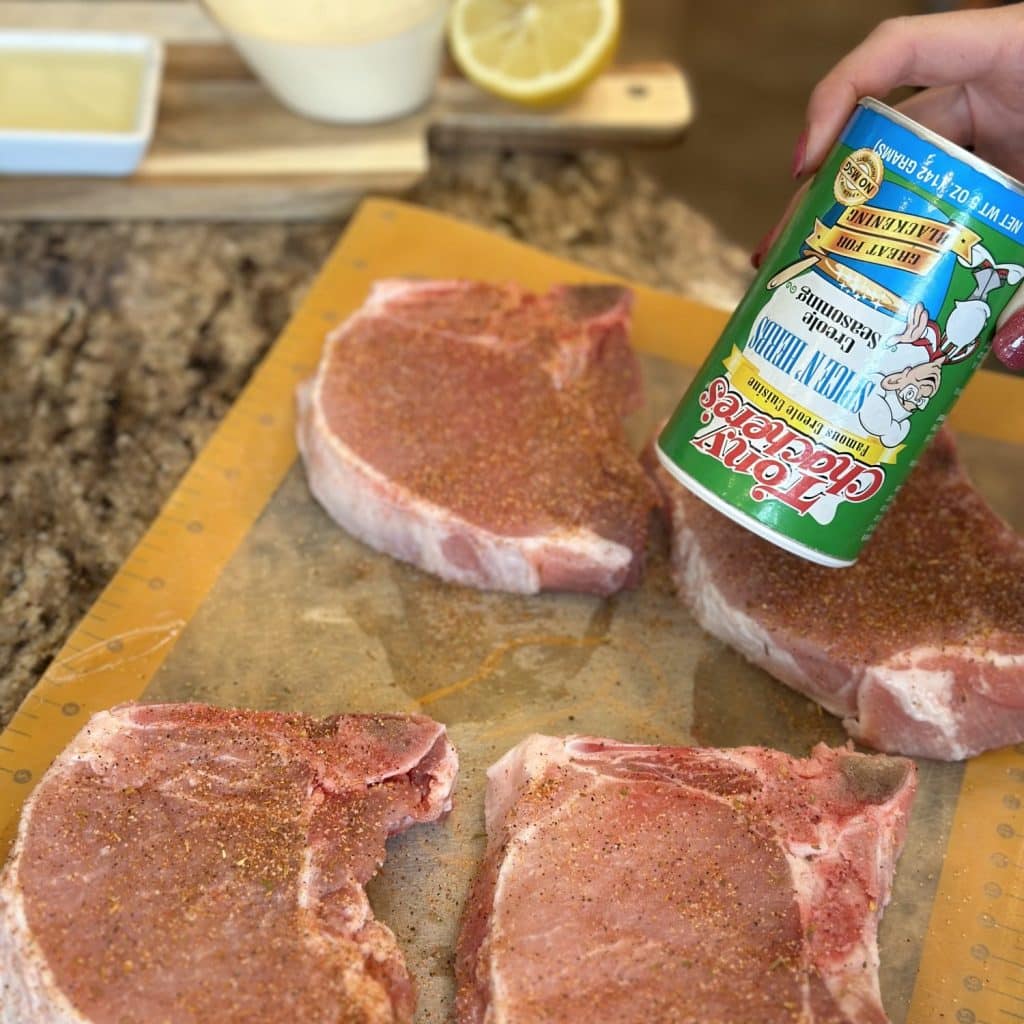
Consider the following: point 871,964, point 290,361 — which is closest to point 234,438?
point 290,361

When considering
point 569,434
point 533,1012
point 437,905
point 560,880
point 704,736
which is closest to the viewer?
point 533,1012

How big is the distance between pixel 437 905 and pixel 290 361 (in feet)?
4.87

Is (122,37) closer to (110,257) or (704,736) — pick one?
(110,257)

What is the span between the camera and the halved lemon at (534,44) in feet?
11.1

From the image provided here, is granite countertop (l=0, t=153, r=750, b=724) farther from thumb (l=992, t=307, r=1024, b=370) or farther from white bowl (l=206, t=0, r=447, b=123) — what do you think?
thumb (l=992, t=307, r=1024, b=370)

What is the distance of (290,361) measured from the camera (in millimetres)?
2986

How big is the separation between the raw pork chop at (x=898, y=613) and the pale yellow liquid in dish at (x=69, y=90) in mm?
1982

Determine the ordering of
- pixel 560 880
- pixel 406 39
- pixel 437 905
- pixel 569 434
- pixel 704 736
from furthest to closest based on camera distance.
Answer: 1. pixel 406 39
2. pixel 569 434
3. pixel 704 736
4. pixel 437 905
5. pixel 560 880

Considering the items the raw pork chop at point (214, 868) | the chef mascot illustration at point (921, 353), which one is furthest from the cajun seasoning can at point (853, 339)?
the raw pork chop at point (214, 868)

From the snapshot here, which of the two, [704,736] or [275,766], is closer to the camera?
[275,766]

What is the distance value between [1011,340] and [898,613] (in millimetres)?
646

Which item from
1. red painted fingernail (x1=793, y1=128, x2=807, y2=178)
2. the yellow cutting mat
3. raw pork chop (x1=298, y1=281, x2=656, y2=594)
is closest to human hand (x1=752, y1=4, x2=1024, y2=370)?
red painted fingernail (x1=793, y1=128, x2=807, y2=178)

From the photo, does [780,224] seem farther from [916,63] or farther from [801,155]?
[916,63]

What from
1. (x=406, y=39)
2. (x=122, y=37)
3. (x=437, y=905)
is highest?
(x=406, y=39)
